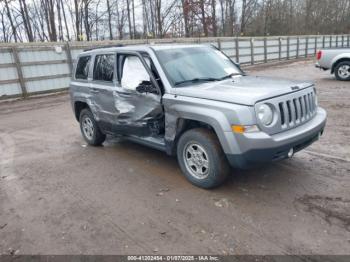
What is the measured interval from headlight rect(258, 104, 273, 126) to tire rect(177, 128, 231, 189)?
0.64 m

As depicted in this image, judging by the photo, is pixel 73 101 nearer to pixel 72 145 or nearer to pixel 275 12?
pixel 72 145

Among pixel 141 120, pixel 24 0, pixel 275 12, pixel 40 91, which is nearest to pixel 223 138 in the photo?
pixel 141 120

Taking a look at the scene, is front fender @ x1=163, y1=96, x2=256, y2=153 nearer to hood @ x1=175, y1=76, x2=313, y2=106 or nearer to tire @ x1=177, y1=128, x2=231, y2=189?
hood @ x1=175, y1=76, x2=313, y2=106

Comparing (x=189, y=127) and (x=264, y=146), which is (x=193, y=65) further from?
(x=264, y=146)

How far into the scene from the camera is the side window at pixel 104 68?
5347 millimetres

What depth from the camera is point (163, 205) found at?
12.6 ft

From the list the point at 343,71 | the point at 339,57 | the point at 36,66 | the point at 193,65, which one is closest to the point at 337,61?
the point at 339,57

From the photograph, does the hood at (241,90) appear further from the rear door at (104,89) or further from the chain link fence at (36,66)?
the chain link fence at (36,66)

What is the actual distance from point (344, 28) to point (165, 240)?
2193 inches

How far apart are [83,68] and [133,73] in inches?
69.5

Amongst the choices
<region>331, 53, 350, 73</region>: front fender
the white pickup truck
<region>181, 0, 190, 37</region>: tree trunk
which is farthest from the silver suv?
<region>181, 0, 190, 37</region>: tree trunk

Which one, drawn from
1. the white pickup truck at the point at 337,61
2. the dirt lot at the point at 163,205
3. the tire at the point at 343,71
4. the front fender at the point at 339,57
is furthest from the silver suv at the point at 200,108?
the tire at the point at 343,71

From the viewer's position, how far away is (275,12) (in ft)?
137

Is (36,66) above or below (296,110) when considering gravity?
above
